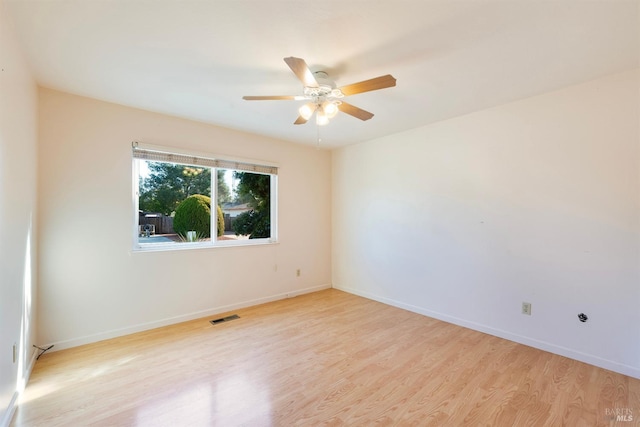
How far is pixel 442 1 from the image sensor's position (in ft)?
4.99

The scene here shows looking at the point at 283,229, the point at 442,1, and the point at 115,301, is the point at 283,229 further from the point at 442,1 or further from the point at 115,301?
the point at 442,1

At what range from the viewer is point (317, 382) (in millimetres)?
2135

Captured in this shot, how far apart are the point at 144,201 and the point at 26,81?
137 cm

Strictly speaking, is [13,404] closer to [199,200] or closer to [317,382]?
[317,382]

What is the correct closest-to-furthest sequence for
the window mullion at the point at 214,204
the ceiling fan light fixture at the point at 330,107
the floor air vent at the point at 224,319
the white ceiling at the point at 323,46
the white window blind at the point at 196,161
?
the white ceiling at the point at 323,46, the ceiling fan light fixture at the point at 330,107, the white window blind at the point at 196,161, the floor air vent at the point at 224,319, the window mullion at the point at 214,204

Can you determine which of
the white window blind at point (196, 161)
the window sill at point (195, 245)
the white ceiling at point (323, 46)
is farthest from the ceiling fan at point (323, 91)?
the window sill at point (195, 245)

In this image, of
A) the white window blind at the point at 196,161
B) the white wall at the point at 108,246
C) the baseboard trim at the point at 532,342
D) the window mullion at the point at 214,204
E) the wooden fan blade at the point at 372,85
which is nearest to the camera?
the wooden fan blade at the point at 372,85

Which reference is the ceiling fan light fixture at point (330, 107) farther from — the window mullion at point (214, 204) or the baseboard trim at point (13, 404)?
the baseboard trim at point (13, 404)

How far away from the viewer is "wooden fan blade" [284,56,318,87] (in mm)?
1632

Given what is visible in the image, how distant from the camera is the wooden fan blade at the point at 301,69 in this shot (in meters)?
1.63

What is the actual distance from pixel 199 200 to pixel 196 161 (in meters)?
0.49

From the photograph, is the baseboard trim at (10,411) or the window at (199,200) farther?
the window at (199,200)

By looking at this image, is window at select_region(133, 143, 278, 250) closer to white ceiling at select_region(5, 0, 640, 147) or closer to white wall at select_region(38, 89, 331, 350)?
white wall at select_region(38, 89, 331, 350)

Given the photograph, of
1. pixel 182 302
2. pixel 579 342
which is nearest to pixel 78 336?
pixel 182 302
